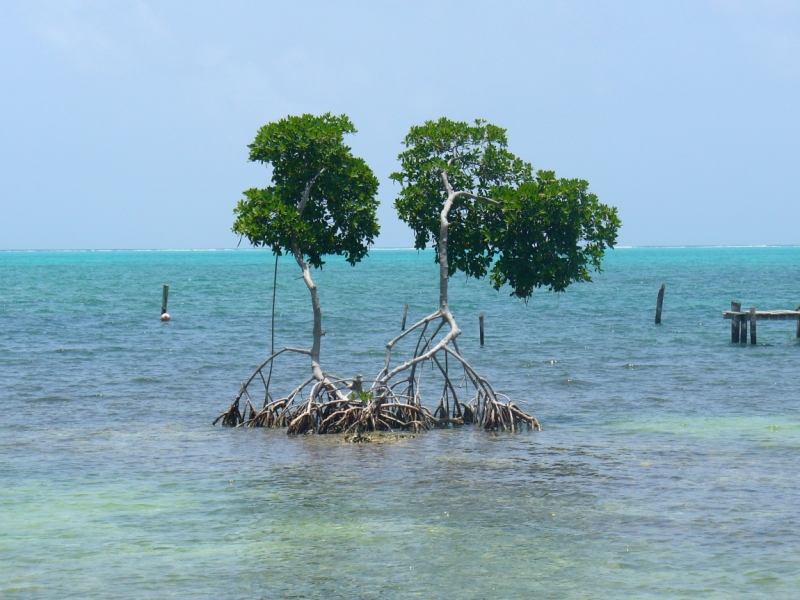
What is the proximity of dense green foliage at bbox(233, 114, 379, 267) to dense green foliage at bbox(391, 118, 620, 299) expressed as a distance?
1.13 m

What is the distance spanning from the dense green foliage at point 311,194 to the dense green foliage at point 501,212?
3.72 feet

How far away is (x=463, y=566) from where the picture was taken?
1428cm

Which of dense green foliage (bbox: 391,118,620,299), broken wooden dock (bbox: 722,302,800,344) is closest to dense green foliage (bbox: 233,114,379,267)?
dense green foliage (bbox: 391,118,620,299)

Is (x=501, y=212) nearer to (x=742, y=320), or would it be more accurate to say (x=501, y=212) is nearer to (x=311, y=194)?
(x=311, y=194)

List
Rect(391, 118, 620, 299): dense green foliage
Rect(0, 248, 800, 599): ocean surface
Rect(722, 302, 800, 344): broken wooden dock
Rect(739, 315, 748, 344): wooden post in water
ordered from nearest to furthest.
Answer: Rect(0, 248, 800, 599): ocean surface → Rect(391, 118, 620, 299): dense green foliage → Rect(722, 302, 800, 344): broken wooden dock → Rect(739, 315, 748, 344): wooden post in water

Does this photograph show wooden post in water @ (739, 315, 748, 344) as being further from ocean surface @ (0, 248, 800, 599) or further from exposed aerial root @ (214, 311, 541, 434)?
exposed aerial root @ (214, 311, 541, 434)

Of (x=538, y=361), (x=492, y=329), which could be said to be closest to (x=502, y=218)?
(x=538, y=361)

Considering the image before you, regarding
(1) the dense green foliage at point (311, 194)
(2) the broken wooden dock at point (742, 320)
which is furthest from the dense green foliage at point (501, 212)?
(2) the broken wooden dock at point (742, 320)

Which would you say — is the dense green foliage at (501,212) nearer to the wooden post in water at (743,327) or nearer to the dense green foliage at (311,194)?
the dense green foliage at (311,194)

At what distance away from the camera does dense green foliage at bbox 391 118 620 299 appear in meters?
23.3

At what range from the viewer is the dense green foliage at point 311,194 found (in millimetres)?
23344

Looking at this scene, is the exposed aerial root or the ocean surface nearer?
the ocean surface

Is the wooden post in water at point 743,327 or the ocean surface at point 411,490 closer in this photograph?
the ocean surface at point 411,490

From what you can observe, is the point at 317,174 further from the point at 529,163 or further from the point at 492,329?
the point at 492,329
